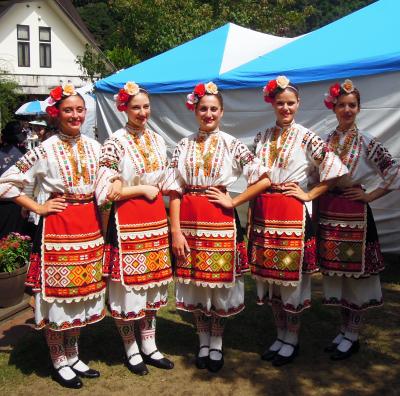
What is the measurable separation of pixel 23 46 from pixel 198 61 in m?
15.5

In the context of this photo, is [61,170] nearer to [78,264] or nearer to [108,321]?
[78,264]

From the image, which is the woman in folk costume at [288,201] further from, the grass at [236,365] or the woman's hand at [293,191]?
the grass at [236,365]

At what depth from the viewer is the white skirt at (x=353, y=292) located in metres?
3.00

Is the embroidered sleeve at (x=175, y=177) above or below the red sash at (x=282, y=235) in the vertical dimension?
above

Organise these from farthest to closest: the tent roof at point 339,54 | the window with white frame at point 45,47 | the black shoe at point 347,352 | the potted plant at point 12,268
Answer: the window with white frame at point 45,47 < the tent roof at point 339,54 < the potted plant at point 12,268 < the black shoe at point 347,352

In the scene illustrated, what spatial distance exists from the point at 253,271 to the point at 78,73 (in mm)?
19628

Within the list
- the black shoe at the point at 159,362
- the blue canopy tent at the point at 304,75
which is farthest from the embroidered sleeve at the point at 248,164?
the blue canopy tent at the point at 304,75

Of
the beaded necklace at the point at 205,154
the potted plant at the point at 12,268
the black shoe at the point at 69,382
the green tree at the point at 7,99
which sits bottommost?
the black shoe at the point at 69,382

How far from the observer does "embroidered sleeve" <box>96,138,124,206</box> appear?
8.65 ft

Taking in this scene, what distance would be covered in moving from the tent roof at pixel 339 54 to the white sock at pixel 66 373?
A: 12.1 feet

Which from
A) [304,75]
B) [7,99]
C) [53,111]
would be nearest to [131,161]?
[53,111]

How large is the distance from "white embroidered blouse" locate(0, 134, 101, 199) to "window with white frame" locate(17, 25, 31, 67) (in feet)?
62.9

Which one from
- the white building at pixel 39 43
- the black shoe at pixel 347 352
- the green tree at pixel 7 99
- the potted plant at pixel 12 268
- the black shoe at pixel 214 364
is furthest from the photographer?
the white building at pixel 39 43

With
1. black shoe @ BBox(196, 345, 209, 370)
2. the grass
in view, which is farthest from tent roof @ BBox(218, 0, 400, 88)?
black shoe @ BBox(196, 345, 209, 370)
